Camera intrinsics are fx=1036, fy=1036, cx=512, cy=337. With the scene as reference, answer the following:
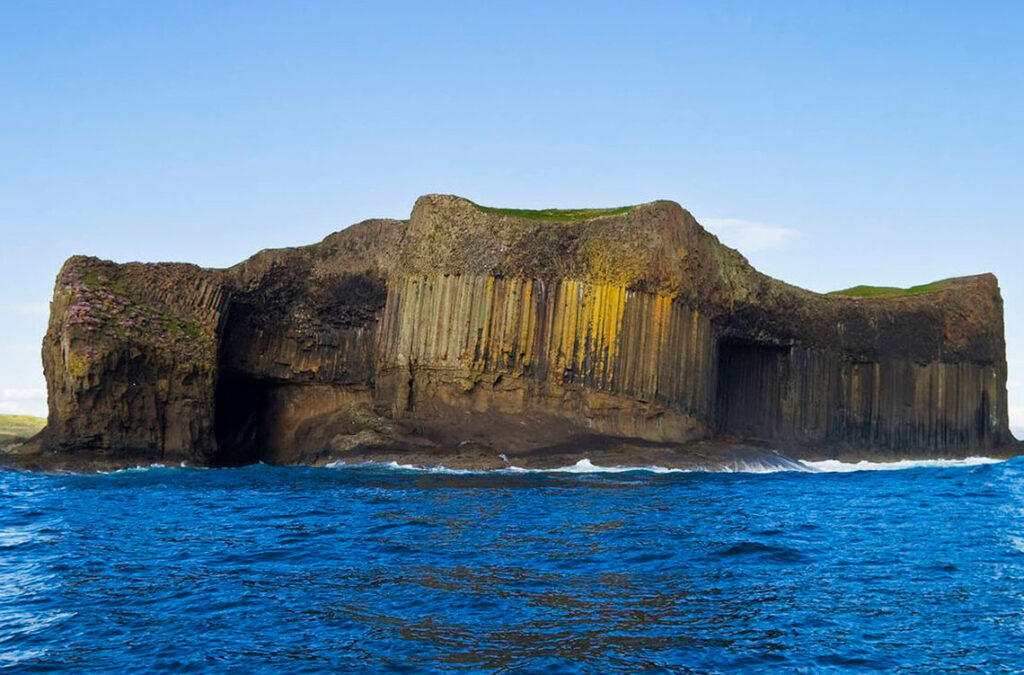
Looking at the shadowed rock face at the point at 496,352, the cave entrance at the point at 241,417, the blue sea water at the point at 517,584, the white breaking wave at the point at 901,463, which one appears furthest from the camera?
the cave entrance at the point at 241,417

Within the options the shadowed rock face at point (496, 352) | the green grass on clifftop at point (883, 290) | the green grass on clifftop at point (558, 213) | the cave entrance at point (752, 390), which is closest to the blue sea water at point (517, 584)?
the shadowed rock face at point (496, 352)

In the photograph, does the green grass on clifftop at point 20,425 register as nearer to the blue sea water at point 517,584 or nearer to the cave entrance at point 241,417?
the cave entrance at point 241,417

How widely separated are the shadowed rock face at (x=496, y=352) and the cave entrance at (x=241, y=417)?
11 centimetres

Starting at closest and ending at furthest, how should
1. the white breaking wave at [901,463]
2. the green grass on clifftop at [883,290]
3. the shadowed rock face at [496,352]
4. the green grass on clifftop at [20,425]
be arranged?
the shadowed rock face at [496,352]
the white breaking wave at [901,463]
the green grass on clifftop at [883,290]
the green grass on clifftop at [20,425]

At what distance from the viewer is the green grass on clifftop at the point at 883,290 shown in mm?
51656

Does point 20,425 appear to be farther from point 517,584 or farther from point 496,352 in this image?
point 517,584

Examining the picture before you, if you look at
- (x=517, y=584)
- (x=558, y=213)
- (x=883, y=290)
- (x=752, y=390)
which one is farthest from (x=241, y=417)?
(x=517, y=584)

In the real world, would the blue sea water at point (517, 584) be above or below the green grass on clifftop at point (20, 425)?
above

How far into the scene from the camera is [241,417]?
4959 centimetres

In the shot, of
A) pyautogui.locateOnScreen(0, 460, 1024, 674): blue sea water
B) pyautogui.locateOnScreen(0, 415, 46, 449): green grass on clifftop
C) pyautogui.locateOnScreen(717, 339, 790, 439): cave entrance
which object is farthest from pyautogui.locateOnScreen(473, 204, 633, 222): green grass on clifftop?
pyautogui.locateOnScreen(0, 415, 46, 449): green grass on clifftop

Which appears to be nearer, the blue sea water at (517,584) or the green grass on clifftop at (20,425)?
the blue sea water at (517,584)

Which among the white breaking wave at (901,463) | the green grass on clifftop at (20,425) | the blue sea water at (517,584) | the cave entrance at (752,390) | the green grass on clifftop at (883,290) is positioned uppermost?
the green grass on clifftop at (883,290)

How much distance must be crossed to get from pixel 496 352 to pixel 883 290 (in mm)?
23965

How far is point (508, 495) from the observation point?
26.7 meters
